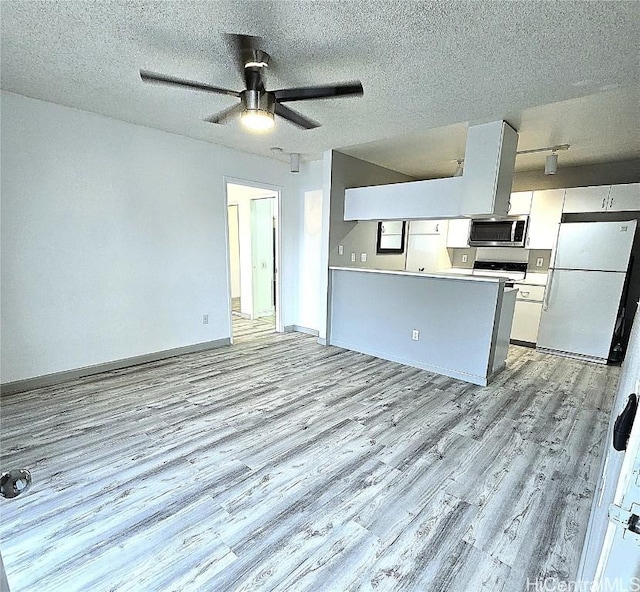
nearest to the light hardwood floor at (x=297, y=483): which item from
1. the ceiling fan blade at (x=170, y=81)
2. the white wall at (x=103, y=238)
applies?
the white wall at (x=103, y=238)

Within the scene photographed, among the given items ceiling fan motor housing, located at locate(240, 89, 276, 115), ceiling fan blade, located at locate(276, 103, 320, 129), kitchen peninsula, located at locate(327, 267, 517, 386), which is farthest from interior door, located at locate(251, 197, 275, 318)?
ceiling fan motor housing, located at locate(240, 89, 276, 115)

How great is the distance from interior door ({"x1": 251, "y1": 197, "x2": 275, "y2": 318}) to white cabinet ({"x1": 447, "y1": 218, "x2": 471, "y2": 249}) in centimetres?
305

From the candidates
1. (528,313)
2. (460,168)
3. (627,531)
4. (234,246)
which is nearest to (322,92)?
(627,531)

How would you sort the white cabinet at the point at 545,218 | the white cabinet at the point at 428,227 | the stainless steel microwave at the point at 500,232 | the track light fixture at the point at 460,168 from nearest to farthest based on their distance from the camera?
the track light fixture at the point at 460,168, the white cabinet at the point at 545,218, the stainless steel microwave at the point at 500,232, the white cabinet at the point at 428,227

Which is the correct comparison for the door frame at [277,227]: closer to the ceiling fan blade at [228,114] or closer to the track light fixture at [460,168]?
the ceiling fan blade at [228,114]

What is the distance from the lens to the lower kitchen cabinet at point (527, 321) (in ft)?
14.7

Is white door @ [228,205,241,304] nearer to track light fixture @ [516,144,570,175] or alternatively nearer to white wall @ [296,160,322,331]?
white wall @ [296,160,322,331]

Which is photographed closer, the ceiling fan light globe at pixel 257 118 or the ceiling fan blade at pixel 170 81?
the ceiling fan blade at pixel 170 81

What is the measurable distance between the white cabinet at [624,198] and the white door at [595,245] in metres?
0.40

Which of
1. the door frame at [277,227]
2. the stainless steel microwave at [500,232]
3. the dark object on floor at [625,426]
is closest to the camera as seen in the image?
the dark object on floor at [625,426]

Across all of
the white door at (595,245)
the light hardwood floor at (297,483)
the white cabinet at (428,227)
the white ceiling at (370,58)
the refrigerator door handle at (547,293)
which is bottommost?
the light hardwood floor at (297,483)

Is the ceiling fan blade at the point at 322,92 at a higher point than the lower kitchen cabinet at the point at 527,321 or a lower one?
higher

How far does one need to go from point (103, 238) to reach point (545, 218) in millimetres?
5408

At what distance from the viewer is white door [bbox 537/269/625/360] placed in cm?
383
